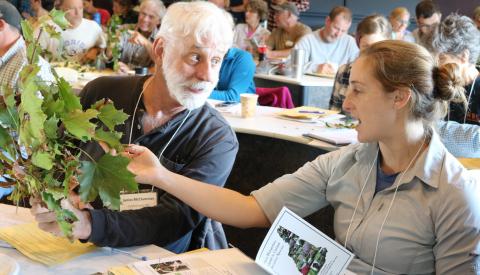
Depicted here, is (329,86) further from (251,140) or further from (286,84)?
(251,140)

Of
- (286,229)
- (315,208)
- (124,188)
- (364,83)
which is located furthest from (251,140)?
(124,188)

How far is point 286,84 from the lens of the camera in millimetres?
5160

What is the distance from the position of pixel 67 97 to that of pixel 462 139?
200 centimetres

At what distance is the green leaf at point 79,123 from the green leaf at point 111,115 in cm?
7

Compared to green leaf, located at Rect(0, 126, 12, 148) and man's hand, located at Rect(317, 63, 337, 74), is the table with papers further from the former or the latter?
man's hand, located at Rect(317, 63, 337, 74)

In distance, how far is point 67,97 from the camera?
122 centimetres

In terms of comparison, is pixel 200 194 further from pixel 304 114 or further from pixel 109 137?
pixel 304 114

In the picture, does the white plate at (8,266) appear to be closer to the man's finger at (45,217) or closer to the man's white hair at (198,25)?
the man's finger at (45,217)

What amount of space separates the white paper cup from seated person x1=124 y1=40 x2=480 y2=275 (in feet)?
4.86

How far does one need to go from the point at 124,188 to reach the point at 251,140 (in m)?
2.09

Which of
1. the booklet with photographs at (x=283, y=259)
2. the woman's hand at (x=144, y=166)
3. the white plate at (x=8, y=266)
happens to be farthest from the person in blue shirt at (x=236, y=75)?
the white plate at (x=8, y=266)

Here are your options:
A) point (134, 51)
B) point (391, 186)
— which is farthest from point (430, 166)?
point (134, 51)

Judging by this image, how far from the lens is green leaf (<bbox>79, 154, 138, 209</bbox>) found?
47.3 inches

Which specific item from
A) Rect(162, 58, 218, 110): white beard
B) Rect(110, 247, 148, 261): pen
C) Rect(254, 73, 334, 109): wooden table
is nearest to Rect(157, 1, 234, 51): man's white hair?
Rect(162, 58, 218, 110): white beard
